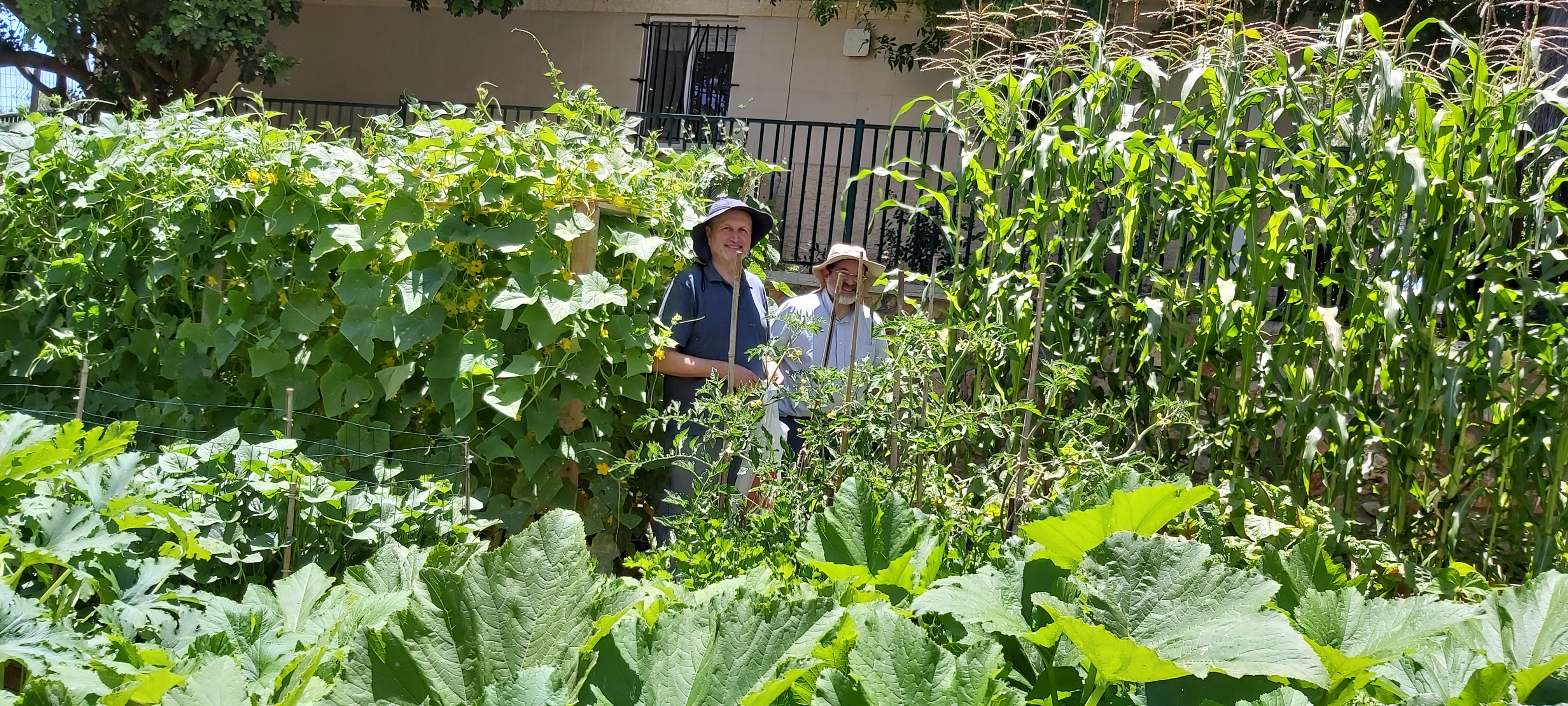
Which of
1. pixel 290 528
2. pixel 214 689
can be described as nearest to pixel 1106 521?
pixel 214 689

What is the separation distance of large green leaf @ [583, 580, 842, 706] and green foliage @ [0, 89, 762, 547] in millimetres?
1957

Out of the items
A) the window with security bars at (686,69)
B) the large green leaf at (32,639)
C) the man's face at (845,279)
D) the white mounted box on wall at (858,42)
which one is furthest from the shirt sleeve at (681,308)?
the window with security bars at (686,69)

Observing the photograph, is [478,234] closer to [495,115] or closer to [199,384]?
[199,384]

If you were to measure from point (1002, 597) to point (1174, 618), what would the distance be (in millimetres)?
235

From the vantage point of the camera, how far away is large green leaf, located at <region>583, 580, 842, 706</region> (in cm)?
103

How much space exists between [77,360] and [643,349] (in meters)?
2.14

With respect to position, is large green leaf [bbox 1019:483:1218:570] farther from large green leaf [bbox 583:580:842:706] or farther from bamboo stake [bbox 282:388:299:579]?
bamboo stake [bbox 282:388:299:579]

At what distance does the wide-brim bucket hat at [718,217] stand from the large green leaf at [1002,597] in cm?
224

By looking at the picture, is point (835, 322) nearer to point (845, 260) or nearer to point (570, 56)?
point (845, 260)

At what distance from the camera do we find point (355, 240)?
3.07 meters

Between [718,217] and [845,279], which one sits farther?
[845,279]

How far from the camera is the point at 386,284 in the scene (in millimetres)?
3084

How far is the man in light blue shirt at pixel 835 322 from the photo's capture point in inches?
138

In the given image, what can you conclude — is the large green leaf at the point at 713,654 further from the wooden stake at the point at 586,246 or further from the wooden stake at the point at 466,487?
the wooden stake at the point at 586,246
